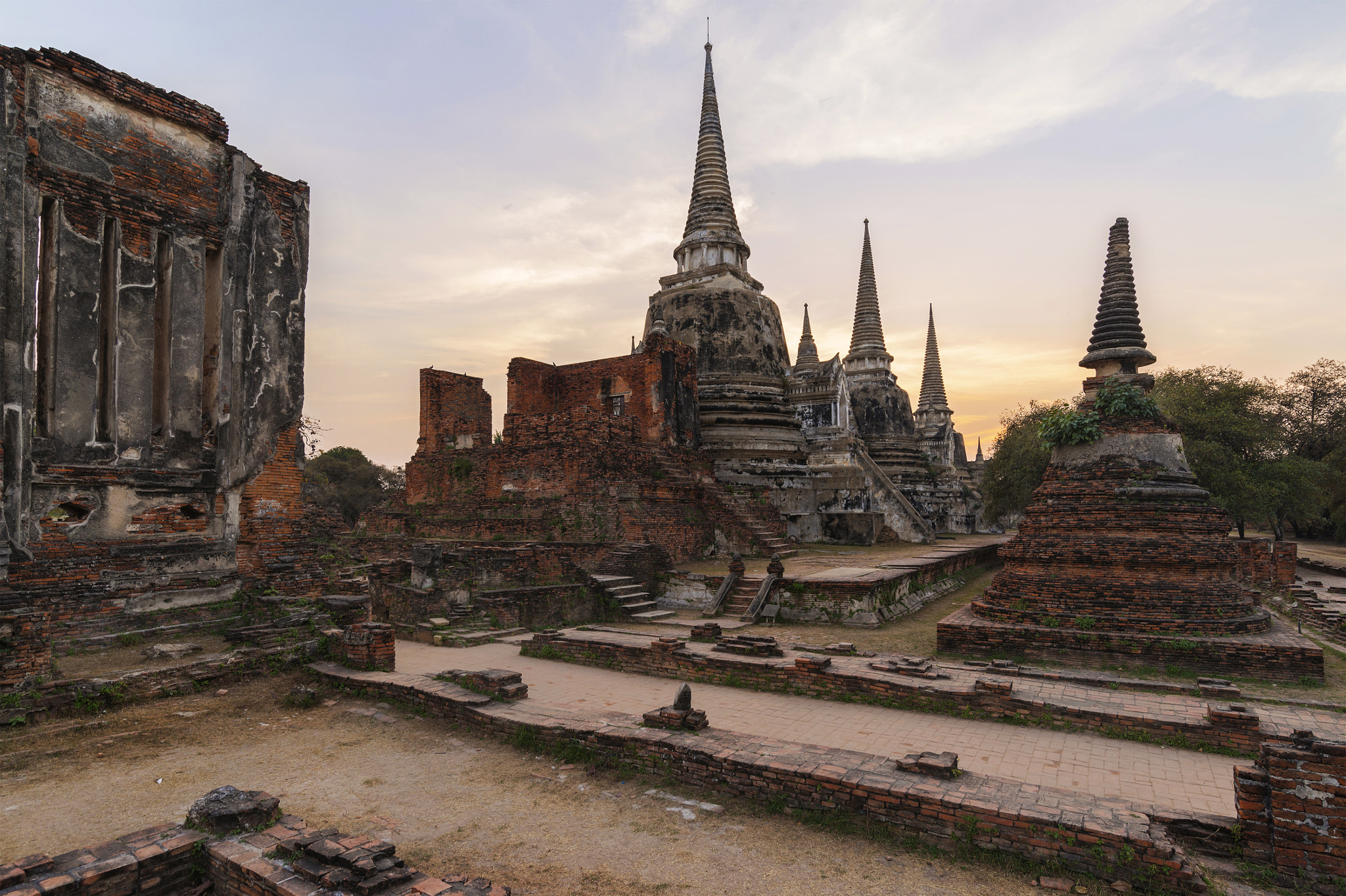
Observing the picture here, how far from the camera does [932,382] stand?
152 ft

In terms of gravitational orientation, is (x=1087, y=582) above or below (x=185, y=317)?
below

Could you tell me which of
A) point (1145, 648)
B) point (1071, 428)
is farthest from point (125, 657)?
point (1071, 428)

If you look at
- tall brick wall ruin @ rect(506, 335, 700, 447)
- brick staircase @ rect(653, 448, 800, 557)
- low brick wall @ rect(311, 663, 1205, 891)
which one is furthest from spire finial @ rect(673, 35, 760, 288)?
low brick wall @ rect(311, 663, 1205, 891)

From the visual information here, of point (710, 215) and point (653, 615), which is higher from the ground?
point (710, 215)

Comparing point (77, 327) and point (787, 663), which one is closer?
point (77, 327)

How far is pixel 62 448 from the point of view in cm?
763

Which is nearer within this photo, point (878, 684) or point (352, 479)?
point (878, 684)

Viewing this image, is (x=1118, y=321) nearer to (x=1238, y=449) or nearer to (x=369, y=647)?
(x=369, y=647)

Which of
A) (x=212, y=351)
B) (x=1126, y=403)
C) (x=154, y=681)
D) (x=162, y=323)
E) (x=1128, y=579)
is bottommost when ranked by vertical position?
(x=154, y=681)

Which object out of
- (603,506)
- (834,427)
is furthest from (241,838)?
(834,427)

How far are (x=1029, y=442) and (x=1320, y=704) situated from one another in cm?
1906

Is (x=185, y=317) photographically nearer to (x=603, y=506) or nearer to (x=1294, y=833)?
(x=603, y=506)

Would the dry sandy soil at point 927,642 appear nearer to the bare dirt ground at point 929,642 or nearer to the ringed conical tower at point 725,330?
the bare dirt ground at point 929,642

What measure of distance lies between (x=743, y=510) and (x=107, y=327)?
41.9 feet
